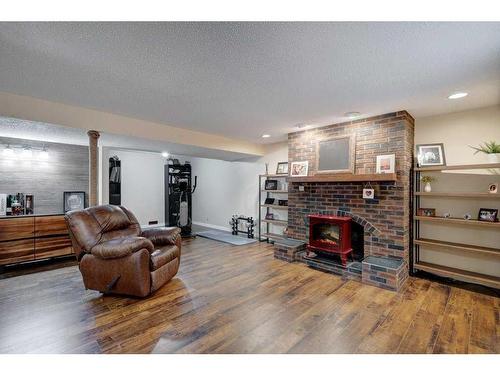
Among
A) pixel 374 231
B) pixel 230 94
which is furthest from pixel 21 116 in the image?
pixel 374 231

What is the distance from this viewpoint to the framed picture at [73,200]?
15.0ft

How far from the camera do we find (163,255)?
2.92 meters

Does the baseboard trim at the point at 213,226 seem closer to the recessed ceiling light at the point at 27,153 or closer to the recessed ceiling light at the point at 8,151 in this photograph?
the recessed ceiling light at the point at 27,153

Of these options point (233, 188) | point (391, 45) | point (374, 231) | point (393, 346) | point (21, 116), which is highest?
point (391, 45)

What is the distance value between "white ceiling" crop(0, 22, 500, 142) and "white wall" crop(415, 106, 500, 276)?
9.1 inches

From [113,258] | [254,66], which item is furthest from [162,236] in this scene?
[254,66]

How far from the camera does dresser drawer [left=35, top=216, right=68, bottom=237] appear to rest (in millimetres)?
3714

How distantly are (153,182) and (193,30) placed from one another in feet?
20.7

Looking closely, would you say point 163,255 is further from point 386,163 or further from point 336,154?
point 386,163

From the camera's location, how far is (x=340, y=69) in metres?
2.13

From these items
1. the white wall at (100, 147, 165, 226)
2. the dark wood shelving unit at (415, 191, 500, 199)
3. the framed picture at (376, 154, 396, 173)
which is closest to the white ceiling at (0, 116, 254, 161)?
the white wall at (100, 147, 165, 226)

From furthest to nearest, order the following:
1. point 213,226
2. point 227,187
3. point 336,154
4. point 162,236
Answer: point 213,226
point 227,187
point 336,154
point 162,236

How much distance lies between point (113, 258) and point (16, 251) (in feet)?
7.08
